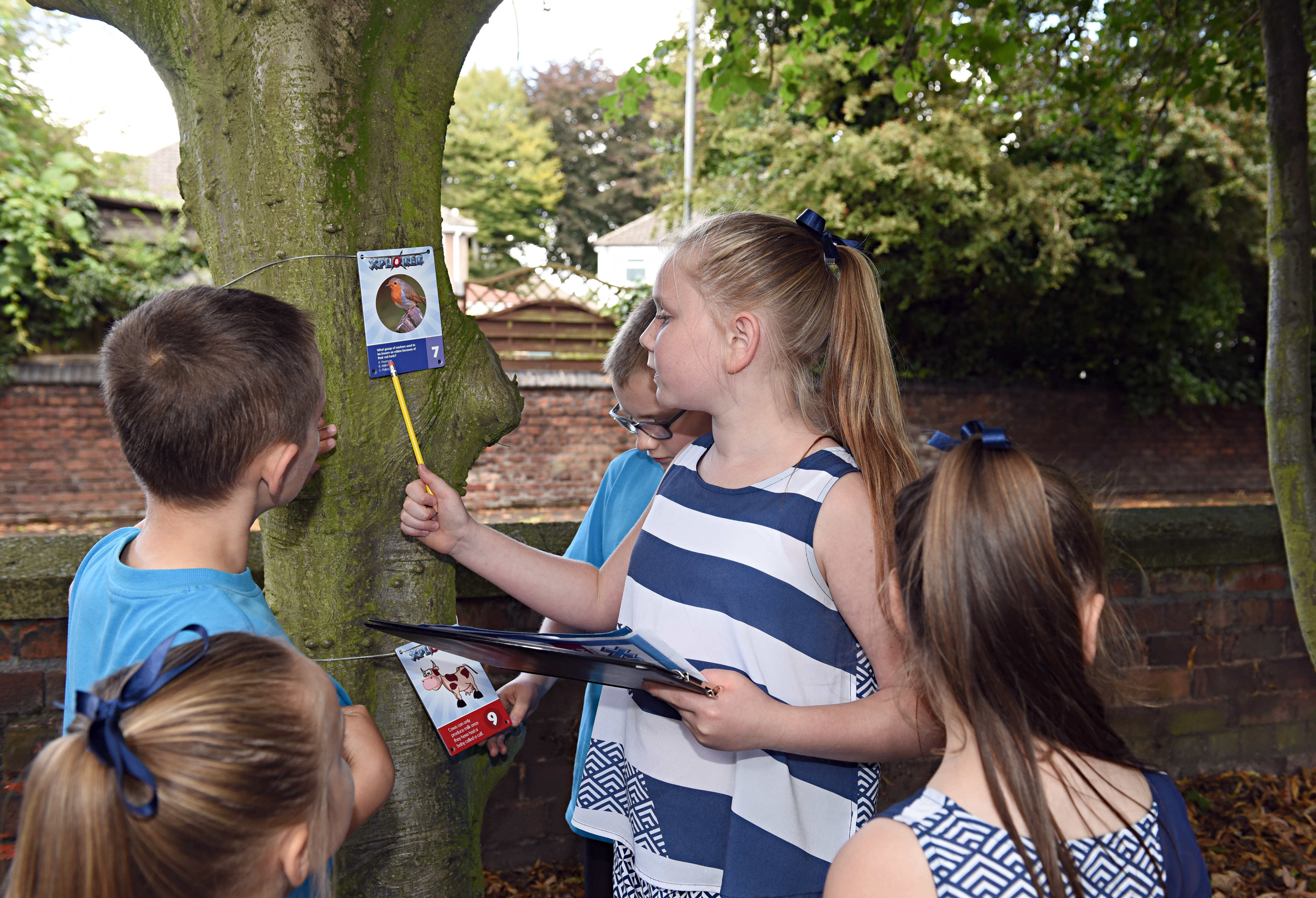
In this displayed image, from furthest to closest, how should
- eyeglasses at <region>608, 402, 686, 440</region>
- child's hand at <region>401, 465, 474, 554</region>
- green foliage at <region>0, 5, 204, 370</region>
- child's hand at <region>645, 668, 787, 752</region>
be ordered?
green foliage at <region>0, 5, 204, 370</region>, eyeglasses at <region>608, 402, 686, 440</region>, child's hand at <region>401, 465, 474, 554</region>, child's hand at <region>645, 668, 787, 752</region>

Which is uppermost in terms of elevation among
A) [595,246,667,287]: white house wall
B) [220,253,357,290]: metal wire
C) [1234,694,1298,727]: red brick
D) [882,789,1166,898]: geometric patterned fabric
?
[595,246,667,287]: white house wall

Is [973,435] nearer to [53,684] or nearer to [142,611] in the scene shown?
[142,611]

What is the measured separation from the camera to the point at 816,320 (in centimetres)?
167

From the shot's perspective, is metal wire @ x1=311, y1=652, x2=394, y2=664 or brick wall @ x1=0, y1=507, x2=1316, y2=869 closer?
metal wire @ x1=311, y1=652, x2=394, y2=664

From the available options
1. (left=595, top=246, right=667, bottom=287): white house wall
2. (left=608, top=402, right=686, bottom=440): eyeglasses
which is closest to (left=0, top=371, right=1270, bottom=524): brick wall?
(left=608, top=402, right=686, bottom=440): eyeglasses

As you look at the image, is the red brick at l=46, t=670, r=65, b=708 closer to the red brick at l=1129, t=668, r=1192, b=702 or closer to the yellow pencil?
the yellow pencil

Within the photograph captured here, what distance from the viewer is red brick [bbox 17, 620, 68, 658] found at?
95.0 inches

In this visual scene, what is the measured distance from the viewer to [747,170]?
11930 millimetres

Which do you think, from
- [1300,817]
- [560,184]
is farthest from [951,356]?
[560,184]

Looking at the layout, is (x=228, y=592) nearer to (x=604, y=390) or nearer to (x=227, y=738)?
(x=227, y=738)

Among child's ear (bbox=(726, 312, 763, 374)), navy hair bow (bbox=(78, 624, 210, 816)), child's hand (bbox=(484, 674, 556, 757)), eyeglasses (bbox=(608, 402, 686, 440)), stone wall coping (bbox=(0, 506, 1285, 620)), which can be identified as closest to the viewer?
navy hair bow (bbox=(78, 624, 210, 816))

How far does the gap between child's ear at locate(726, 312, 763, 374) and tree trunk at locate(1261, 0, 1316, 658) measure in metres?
1.98

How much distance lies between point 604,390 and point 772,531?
1028cm

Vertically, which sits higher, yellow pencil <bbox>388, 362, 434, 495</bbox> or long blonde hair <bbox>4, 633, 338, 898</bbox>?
yellow pencil <bbox>388, 362, 434, 495</bbox>
